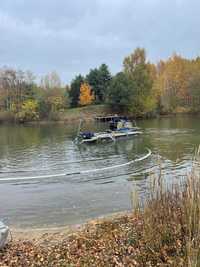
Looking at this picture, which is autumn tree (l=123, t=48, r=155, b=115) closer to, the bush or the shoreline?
the bush

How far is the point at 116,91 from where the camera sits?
206 ft

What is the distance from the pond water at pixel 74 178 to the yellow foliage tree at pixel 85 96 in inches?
1584

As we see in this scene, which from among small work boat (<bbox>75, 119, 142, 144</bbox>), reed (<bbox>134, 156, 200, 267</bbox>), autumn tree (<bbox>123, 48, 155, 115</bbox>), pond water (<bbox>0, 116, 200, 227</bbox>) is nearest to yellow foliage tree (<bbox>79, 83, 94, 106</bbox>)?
autumn tree (<bbox>123, 48, 155, 115</bbox>)

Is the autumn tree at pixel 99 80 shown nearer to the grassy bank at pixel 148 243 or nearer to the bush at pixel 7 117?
the bush at pixel 7 117

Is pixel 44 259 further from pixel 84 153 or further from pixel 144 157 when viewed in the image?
pixel 84 153

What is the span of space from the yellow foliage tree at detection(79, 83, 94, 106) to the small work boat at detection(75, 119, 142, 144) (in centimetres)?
3003

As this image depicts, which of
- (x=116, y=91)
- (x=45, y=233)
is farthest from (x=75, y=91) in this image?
(x=45, y=233)

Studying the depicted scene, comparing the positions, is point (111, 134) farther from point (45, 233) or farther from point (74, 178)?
point (45, 233)

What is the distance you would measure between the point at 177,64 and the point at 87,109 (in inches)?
951

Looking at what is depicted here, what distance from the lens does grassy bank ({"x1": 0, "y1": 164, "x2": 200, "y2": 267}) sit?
530 cm

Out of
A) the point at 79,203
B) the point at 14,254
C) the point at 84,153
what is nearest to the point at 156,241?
the point at 14,254

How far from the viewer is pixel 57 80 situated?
7531 centimetres

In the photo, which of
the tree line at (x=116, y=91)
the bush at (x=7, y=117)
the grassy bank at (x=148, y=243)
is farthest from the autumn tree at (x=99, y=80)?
the grassy bank at (x=148, y=243)

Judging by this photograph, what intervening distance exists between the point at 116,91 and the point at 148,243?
5795 cm
